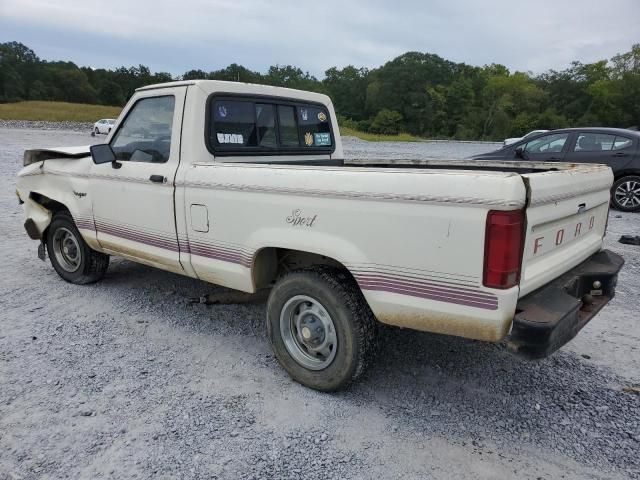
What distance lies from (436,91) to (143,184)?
102m

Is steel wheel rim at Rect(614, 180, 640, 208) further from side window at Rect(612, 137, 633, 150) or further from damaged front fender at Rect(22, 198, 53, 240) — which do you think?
damaged front fender at Rect(22, 198, 53, 240)

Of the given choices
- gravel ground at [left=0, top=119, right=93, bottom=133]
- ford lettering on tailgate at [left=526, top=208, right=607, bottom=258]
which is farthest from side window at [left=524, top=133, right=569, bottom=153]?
gravel ground at [left=0, top=119, right=93, bottom=133]

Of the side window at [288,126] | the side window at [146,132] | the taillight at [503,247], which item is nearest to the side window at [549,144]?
the side window at [288,126]

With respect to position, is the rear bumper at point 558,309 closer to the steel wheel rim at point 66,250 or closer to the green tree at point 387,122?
the steel wheel rim at point 66,250

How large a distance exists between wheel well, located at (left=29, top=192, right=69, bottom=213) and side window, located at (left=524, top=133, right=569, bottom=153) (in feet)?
27.6

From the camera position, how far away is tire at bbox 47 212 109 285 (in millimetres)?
4984

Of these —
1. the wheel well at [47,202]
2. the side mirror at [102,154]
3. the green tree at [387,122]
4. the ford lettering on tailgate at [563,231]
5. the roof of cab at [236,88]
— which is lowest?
the green tree at [387,122]

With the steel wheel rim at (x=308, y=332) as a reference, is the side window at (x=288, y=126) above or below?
above

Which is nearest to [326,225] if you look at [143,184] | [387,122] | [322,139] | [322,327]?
[322,327]

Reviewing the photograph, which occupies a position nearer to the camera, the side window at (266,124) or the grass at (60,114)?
the side window at (266,124)

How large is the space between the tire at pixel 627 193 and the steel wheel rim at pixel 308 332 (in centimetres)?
845

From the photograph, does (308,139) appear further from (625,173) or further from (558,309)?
(625,173)

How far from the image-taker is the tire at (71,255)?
4984 mm

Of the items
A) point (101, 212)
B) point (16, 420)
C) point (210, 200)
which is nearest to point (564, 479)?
point (210, 200)
